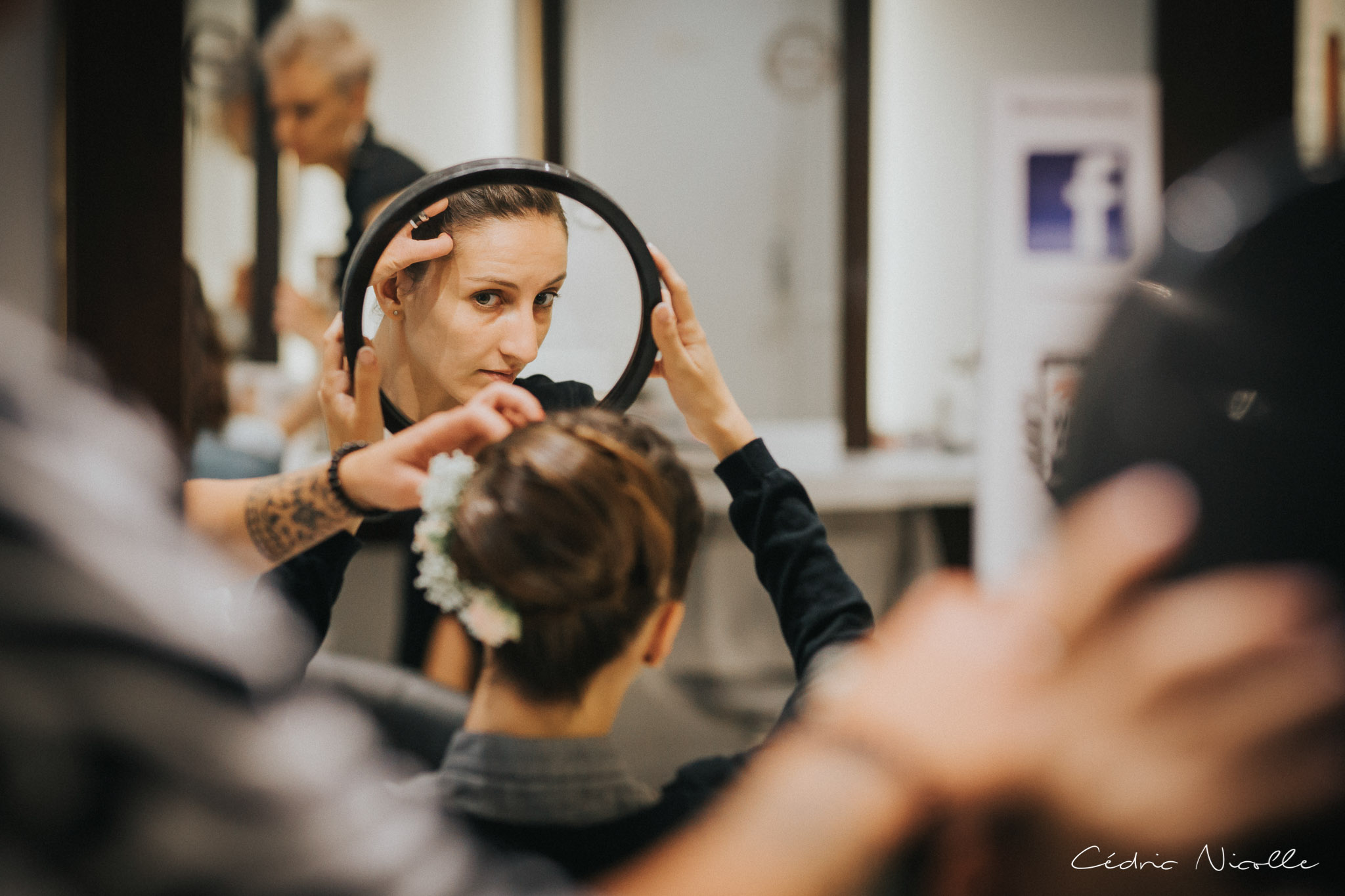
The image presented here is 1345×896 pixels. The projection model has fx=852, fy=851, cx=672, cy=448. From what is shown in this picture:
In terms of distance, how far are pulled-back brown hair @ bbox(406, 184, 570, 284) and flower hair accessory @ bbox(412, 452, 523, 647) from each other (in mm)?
152

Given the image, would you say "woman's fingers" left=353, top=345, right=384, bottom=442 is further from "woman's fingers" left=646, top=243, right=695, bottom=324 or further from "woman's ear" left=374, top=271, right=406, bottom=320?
"woman's fingers" left=646, top=243, right=695, bottom=324

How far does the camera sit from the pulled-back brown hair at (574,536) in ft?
1.80

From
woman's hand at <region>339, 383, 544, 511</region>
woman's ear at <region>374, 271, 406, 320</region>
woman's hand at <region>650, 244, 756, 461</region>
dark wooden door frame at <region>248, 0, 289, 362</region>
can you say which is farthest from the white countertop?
dark wooden door frame at <region>248, 0, 289, 362</region>

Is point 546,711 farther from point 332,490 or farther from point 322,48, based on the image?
point 322,48

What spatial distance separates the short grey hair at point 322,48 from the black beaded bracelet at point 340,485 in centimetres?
59

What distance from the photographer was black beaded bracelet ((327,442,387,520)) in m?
0.61

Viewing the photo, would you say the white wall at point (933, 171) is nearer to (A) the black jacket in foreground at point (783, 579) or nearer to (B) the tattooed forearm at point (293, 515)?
(A) the black jacket in foreground at point (783, 579)

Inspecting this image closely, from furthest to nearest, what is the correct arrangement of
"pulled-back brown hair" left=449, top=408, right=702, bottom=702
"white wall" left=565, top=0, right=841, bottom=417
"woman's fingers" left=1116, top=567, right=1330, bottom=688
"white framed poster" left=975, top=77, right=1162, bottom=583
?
"white framed poster" left=975, top=77, right=1162, bottom=583
"white wall" left=565, top=0, right=841, bottom=417
"pulled-back brown hair" left=449, top=408, right=702, bottom=702
"woman's fingers" left=1116, top=567, right=1330, bottom=688

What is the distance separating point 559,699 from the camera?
59 centimetres

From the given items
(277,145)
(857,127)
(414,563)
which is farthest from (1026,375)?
(277,145)

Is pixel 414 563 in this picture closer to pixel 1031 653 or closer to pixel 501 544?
pixel 501 544

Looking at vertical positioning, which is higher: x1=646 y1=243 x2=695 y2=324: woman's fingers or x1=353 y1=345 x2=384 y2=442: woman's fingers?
x1=646 y1=243 x2=695 y2=324: woman's fingers

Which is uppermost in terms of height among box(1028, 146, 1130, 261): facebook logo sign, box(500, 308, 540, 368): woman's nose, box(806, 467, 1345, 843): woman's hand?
box(1028, 146, 1130, 261): facebook logo sign

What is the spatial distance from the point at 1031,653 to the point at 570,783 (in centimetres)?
34
